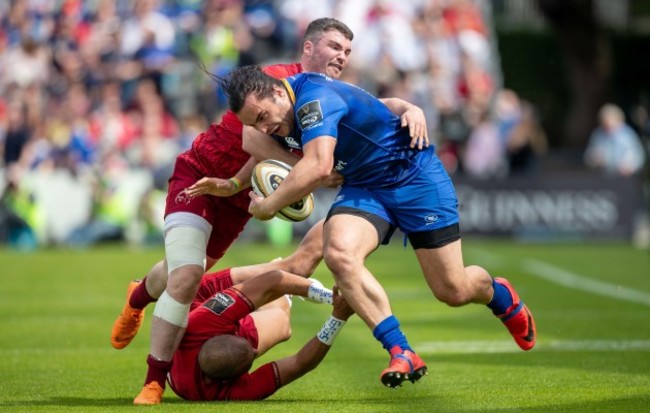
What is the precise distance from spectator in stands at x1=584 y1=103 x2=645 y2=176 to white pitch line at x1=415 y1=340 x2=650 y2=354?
38.4 feet

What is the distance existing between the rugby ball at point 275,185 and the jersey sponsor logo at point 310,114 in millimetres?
405

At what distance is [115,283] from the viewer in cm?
1616

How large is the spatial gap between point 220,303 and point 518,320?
2061mm

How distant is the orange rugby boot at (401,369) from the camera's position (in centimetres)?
732

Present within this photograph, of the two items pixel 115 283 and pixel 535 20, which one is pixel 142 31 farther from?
pixel 535 20

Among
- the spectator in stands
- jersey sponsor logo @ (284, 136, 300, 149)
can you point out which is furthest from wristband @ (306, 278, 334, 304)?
the spectator in stands

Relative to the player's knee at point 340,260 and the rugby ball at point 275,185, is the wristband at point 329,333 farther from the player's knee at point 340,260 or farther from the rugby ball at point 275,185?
the rugby ball at point 275,185

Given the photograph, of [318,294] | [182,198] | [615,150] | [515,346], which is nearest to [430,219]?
[318,294]

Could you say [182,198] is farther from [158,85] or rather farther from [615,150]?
[158,85]

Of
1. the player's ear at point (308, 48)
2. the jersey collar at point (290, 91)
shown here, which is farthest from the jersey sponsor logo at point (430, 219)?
the player's ear at point (308, 48)

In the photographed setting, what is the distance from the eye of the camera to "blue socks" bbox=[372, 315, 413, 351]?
7.63m

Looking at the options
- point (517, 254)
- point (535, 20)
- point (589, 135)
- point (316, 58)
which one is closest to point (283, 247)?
point (517, 254)

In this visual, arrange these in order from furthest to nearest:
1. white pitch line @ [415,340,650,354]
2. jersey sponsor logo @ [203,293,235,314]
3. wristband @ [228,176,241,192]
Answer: white pitch line @ [415,340,650,354] < wristband @ [228,176,241,192] < jersey sponsor logo @ [203,293,235,314]

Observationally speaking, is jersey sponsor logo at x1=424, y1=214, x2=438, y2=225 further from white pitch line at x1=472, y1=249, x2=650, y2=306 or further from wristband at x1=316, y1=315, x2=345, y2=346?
white pitch line at x1=472, y1=249, x2=650, y2=306
